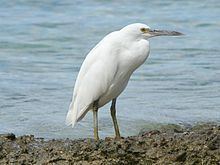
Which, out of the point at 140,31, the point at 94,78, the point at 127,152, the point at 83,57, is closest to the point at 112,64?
the point at 94,78

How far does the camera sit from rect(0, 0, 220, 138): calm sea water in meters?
9.23

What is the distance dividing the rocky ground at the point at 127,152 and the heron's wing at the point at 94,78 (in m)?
0.94

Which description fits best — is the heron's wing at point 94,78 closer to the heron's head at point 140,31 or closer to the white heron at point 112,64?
the white heron at point 112,64

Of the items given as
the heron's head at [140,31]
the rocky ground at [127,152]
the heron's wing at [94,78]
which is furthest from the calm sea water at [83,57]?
the rocky ground at [127,152]

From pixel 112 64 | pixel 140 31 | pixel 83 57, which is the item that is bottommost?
pixel 83 57

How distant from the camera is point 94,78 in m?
6.92

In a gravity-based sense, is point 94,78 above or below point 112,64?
below

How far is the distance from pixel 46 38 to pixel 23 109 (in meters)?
6.97

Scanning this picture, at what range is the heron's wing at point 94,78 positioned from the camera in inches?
269

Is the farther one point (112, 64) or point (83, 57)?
point (83, 57)

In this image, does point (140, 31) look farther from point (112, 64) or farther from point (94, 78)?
point (94, 78)

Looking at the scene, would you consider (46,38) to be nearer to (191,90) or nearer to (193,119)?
(191,90)

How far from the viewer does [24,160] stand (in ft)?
19.0

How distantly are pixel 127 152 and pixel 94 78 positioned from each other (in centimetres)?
129
